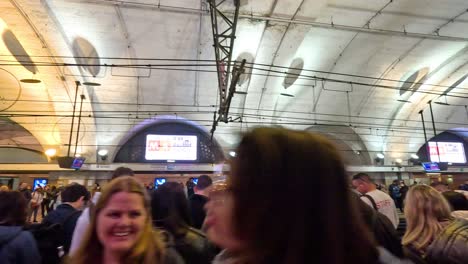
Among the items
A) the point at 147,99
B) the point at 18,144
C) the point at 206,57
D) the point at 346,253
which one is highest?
the point at 206,57

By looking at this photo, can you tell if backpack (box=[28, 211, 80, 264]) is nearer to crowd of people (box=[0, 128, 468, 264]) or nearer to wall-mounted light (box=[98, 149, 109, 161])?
crowd of people (box=[0, 128, 468, 264])

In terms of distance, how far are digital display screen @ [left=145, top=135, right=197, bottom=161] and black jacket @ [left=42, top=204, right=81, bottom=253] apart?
13.0m

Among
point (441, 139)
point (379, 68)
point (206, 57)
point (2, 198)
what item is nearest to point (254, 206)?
point (2, 198)

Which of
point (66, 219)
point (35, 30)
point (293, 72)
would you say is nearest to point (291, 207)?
point (66, 219)

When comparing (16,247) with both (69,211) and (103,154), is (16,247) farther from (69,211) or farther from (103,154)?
(103,154)

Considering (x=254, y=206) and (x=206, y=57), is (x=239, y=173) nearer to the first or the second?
(x=254, y=206)

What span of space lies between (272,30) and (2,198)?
37.9ft

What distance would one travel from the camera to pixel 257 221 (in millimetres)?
580

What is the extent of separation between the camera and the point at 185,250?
1.78 metres

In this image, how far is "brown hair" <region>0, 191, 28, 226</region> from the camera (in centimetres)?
217

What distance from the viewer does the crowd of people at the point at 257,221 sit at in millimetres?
576

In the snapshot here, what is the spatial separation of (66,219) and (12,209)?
2.25 feet

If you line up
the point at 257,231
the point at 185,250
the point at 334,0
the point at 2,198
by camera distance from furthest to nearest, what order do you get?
the point at 334,0
the point at 2,198
the point at 185,250
the point at 257,231

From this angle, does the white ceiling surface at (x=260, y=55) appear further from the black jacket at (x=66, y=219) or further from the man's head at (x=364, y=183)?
the black jacket at (x=66, y=219)
